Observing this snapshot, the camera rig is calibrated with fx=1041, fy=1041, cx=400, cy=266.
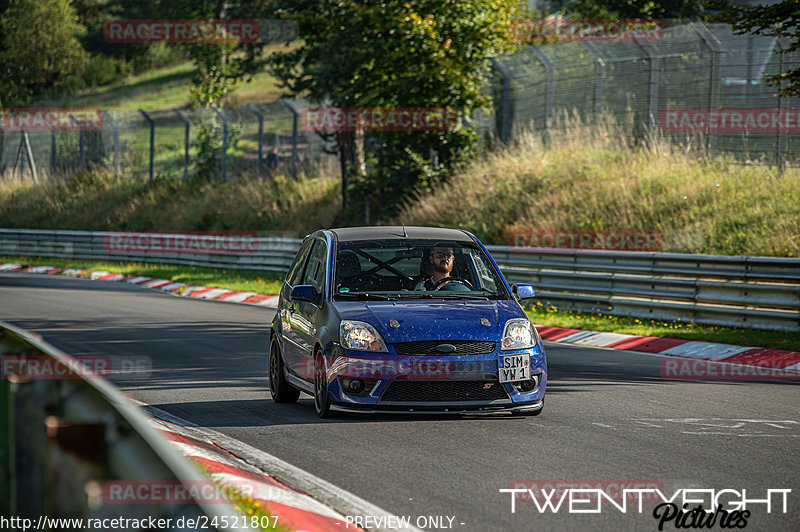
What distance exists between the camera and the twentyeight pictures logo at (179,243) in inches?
1116

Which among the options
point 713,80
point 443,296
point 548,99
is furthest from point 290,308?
point 548,99

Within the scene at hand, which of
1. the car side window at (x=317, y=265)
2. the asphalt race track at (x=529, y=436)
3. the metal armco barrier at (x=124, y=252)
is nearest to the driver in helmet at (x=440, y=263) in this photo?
the car side window at (x=317, y=265)

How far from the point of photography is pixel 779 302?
13875 mm

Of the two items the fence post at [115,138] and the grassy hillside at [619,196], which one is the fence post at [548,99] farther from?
the fence post at [115,138]

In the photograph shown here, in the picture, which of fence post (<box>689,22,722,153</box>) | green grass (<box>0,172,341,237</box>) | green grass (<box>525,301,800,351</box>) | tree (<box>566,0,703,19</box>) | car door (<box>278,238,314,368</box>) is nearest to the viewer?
car door (<box>278,238,314,368</box>)

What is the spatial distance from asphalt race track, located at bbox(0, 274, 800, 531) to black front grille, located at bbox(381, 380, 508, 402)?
25 cm

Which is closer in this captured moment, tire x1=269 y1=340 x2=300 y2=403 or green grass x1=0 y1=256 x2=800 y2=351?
tire x1=269 y1=340 x2=300 y2=403

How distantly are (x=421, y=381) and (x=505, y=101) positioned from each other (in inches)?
794

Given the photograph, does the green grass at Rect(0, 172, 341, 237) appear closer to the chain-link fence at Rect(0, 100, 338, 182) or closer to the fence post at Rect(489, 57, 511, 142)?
the chain-link fence at Rect(0, 100, 338, 182)

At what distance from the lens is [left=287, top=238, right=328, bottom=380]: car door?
8.63 metres

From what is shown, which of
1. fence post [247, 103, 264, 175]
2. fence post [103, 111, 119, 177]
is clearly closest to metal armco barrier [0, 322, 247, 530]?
fence post [247, 103, 264, 175]

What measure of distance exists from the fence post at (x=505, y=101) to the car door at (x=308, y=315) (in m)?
17.8

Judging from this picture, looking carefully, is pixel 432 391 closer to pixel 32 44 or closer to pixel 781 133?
pixel 781 133

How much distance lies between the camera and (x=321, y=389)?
26.9 feet
